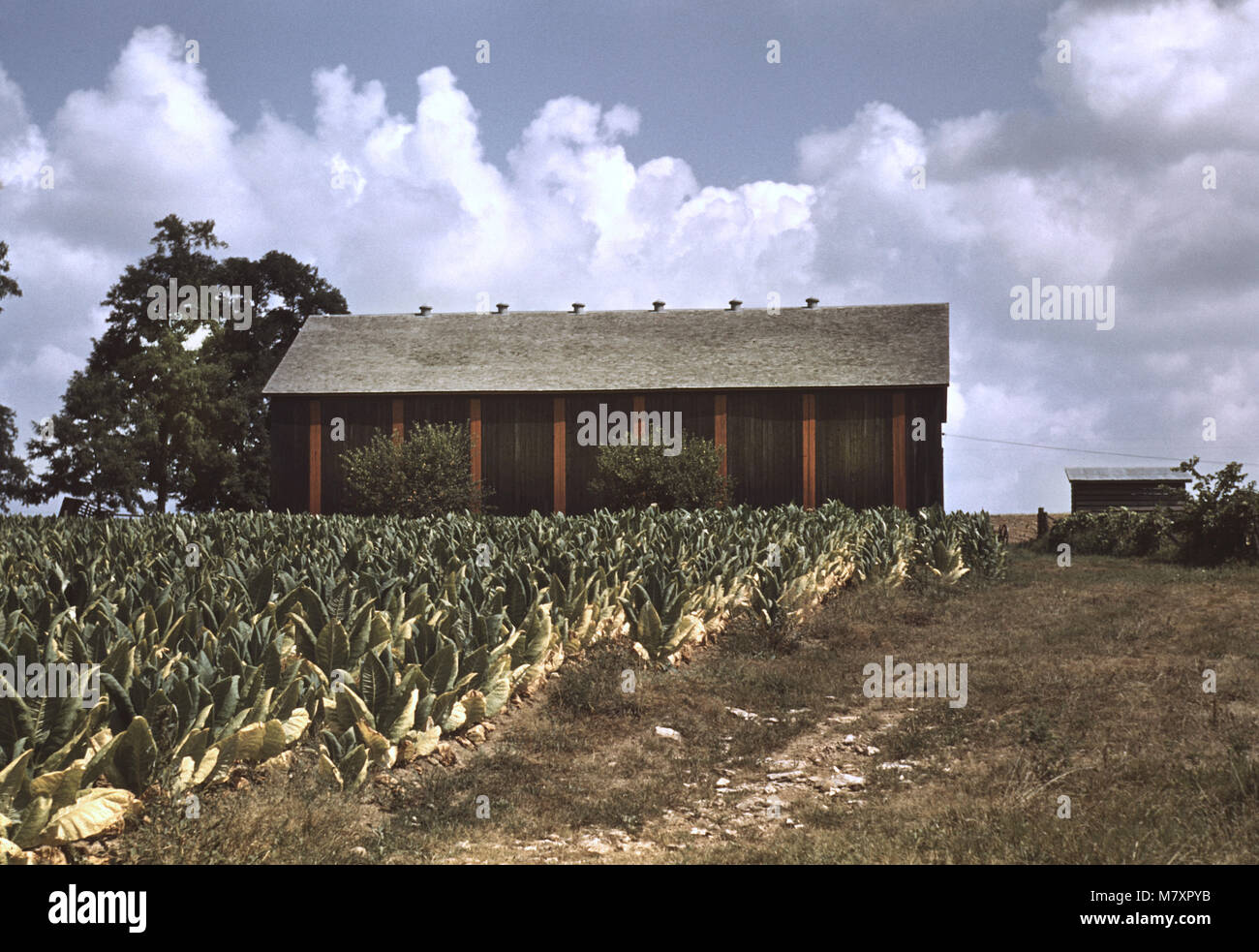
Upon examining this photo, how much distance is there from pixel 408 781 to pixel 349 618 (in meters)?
1.92

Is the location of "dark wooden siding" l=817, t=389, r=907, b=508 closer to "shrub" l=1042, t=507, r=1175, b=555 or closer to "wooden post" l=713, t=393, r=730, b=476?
"wooden post" l=713, t=393, r=730, b=476

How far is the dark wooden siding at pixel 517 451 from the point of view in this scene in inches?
1229

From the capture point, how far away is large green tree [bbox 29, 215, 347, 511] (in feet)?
135

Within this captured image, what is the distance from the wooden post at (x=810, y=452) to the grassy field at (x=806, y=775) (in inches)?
709

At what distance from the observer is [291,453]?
108ft

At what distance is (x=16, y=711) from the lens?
16.0 ft

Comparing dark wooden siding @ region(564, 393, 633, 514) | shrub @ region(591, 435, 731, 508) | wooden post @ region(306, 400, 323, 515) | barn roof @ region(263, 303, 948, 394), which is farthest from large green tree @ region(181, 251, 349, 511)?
shrub @ region(591, 435, 731, 508)

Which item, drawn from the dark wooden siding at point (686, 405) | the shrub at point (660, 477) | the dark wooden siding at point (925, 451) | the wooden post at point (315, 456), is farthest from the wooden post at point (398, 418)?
the dark wooden siding at point (925, 451)

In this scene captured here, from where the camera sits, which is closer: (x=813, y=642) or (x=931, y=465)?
(x=813, y=642)

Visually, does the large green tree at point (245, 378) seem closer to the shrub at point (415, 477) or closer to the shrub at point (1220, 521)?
the shrub at point (415, 477)

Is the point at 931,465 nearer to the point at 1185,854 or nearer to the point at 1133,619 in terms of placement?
the point at 1133,619

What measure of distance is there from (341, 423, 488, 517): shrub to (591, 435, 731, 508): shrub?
4.44m

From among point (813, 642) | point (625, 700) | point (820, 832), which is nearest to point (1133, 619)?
point (813, 642)
